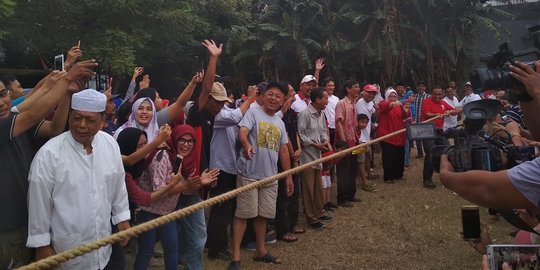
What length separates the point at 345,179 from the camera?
7160 millimetres

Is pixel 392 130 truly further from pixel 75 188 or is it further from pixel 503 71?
pixel 75 188

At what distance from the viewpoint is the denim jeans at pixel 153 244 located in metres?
3.58

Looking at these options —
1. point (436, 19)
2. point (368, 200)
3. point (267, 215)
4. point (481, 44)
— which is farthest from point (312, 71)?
point (267, 215)

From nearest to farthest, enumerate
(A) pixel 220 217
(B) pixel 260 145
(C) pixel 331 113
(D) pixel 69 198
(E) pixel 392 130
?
(D) pixel 69 198 → (B) pixel 260 145 → (A) pixel 220 217 → (C) pixel 331 113 → (E) pixel 392 130

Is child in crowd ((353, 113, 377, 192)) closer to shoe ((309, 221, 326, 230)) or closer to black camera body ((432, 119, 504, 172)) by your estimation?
shoe ((309, 221, 326, 230))

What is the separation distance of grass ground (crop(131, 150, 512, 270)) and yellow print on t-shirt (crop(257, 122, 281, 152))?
121cm

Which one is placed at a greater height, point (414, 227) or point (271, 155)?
point (271, 155)

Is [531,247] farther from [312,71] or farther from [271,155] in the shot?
[312,71]

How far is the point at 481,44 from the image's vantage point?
16.9m

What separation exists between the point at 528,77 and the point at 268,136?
9.58ft

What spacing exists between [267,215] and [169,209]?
50.1 inches

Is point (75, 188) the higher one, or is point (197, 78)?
point (197, 78)

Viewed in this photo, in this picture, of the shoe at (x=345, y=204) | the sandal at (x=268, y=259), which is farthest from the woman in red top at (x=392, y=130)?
the sandal at (x=268, y=259)

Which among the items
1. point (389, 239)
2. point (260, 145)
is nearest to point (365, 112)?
point (389, 239)
